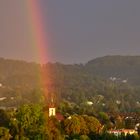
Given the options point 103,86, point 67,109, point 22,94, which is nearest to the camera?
point 67,109

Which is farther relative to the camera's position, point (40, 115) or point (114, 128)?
point (114, 128)

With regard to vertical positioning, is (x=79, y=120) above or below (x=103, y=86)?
below

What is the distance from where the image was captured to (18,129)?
172ft

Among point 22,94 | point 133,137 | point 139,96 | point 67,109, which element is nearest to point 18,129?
point 133,137

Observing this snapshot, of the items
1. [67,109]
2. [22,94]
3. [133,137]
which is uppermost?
[22,94]

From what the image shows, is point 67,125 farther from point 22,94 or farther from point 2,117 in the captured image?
point 22,94

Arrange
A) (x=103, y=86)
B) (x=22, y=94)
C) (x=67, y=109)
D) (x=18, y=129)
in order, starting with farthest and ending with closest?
1. (x=103, y=86)
2. (x=22, y=94)
3. (x=67, y=109)
4. (x=18, y=129)

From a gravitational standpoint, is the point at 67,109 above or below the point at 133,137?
above

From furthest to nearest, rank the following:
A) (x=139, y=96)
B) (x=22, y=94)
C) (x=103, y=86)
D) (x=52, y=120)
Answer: (x=103, y=86)
(x=139, y=96)
(x=22, y=94)
(x=52, y=120)

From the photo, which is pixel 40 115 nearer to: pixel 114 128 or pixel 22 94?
pixel 114 128

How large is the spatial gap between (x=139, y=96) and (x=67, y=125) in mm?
125704

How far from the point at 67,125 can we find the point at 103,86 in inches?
5575

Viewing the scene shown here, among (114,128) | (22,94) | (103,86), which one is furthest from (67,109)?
(103,86)

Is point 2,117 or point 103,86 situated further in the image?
point 103,86
